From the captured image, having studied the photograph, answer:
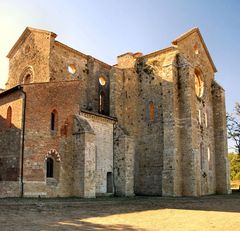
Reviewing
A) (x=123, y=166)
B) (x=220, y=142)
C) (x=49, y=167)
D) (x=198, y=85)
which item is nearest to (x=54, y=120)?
(x=49, y=167)

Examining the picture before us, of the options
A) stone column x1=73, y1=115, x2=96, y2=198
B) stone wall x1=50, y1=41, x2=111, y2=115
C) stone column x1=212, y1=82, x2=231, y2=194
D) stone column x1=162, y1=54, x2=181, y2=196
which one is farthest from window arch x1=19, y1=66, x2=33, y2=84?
stone column x1=212, y1=82, x2=231, y2=194

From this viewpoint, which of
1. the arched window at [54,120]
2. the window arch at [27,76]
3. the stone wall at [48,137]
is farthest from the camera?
the window arch at [27,76]

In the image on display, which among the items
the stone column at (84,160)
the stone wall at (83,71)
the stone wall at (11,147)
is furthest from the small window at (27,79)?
the stone column at (84,160)

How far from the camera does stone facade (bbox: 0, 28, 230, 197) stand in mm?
19547

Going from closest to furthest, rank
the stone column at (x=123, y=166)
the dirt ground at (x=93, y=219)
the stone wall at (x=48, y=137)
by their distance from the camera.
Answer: the dirt ground at (x=93, y=219) < the stone wall at (x=48, y=137) < the stone column at (x=123, y=166)

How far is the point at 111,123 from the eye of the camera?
82.9ft

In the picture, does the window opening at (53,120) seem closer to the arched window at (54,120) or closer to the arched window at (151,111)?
the arched window at (54,120)

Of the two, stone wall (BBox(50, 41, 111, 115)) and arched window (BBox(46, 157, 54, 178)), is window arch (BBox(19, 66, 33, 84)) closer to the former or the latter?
stone wall (BBox(50, 41, 111, 115))

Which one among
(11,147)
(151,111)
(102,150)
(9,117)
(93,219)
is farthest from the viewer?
(151,111)

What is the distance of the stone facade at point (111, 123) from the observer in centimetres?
1955

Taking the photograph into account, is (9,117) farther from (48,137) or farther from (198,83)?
Result: (198,83)

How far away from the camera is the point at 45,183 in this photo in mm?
19266

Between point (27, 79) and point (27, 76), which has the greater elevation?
point (27, 76)

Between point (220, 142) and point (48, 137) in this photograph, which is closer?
point (48, 137)
